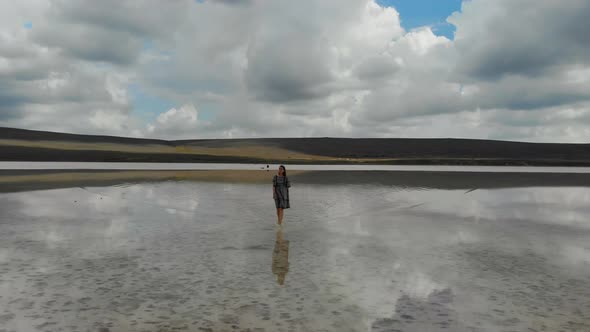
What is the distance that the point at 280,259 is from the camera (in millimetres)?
11531

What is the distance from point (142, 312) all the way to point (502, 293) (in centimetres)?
641

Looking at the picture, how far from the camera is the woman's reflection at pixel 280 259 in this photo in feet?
33.2

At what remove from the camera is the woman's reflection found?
1012cm

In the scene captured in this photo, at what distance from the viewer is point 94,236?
14312mm

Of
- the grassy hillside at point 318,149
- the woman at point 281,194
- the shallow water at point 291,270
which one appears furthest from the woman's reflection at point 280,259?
the grassy hillside at point 318,149

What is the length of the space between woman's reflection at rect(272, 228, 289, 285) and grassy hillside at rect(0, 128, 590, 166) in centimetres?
8989

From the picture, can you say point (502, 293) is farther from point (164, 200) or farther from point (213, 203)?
point (164, 200)

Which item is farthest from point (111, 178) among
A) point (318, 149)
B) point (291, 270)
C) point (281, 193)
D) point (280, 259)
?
point (318, 149)

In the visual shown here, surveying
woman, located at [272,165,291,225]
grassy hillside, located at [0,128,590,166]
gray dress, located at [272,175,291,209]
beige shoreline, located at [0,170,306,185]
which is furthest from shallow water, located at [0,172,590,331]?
grassy hillside, located at [0,128,590,166]

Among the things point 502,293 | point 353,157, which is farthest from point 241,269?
point 353,157

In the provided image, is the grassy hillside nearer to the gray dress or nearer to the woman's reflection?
the gray dress

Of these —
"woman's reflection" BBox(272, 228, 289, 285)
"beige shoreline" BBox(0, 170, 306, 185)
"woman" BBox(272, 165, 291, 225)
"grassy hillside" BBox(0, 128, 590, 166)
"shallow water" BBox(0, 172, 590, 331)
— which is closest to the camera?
"shallow water" BBox(0, 172, 590, 331)

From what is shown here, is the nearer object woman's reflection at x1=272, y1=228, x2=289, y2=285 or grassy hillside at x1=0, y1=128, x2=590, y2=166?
woman's reflection at x1=272, y1=228, x2=289, y2=285

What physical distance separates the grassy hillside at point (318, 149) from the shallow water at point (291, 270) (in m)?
86.3
